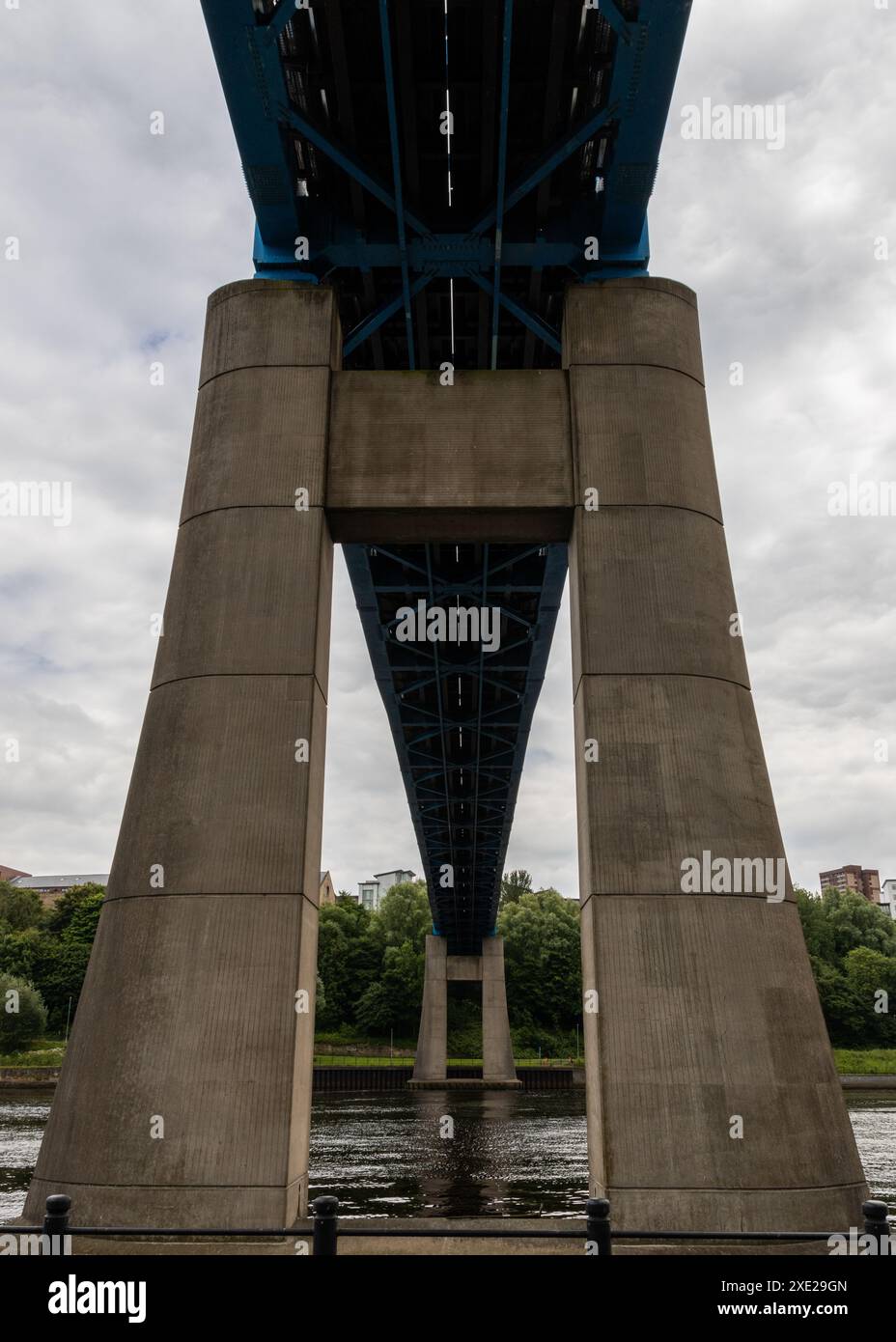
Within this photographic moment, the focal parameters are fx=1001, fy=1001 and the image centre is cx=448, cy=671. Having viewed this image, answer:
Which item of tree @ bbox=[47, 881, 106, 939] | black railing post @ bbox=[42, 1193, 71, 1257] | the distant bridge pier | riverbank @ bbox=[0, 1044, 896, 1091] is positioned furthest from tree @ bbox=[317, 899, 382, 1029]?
black railing post @ bbox=[42, 1193, 71, 1257]

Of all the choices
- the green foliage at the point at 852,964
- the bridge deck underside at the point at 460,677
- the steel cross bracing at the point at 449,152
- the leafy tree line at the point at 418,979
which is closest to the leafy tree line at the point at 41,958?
the leafy tree line at the point at 418,979

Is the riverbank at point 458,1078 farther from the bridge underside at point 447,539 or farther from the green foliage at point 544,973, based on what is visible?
the bridge underside at point 447,539

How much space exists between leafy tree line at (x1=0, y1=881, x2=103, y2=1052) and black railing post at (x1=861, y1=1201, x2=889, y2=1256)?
2394 inches

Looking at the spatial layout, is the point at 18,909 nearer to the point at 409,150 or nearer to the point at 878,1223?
the point at 409,150

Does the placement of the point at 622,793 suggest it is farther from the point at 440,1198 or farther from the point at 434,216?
the point at 440,1198

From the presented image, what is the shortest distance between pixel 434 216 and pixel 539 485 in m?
4.71

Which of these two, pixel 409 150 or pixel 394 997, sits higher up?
pixel 409 150

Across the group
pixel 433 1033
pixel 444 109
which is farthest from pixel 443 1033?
pixel 444 109

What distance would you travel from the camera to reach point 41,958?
86125 mm

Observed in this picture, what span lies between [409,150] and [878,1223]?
42.2 ft

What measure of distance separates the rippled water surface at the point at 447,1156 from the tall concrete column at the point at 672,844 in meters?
7.36

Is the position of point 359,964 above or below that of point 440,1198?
above

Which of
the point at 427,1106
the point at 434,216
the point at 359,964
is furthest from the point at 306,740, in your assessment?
the point at 359,964

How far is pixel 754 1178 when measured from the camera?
32.4ft
